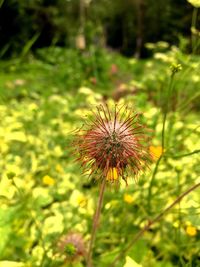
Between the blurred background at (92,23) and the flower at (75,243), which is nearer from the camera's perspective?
the flower at (75,243)

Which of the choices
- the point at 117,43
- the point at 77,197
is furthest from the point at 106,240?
the point at 117,43

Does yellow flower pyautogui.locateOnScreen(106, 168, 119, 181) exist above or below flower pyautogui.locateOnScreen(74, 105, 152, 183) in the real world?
below

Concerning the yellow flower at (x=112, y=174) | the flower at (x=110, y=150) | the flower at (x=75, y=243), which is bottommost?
the flower at (x=75, y=243)

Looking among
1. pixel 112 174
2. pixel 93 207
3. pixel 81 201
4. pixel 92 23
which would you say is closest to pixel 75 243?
pixel 81 201

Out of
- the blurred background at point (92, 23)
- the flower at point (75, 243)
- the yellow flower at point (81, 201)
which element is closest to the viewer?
the yellow flower at point (81, 201)

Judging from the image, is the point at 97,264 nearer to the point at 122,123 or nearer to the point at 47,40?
the point at 122,123

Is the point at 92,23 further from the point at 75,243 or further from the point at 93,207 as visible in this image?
the point at 75,243

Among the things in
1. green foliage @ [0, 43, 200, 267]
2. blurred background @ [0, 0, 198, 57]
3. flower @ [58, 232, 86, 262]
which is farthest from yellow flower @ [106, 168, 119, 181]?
blurred background @ [0, 0, 198, 57]

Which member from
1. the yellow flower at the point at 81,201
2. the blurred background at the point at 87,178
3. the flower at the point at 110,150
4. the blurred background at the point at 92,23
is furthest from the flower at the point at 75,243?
the blurred background at the point at 92,23

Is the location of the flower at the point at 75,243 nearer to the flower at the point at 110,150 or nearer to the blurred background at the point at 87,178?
the blurred background at the point at 87,178

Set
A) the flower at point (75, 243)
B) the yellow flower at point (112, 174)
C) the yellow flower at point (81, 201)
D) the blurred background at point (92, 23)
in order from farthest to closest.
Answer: the blurred background at point (92, 23), the flower at point (75, 243), the yellow flower at point (81, 201), the yellow flower at point (112, 174)

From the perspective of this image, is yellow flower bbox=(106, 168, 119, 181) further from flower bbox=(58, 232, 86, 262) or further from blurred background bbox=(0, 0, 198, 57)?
blurred background bbox=(0, 0, 198, 57)
